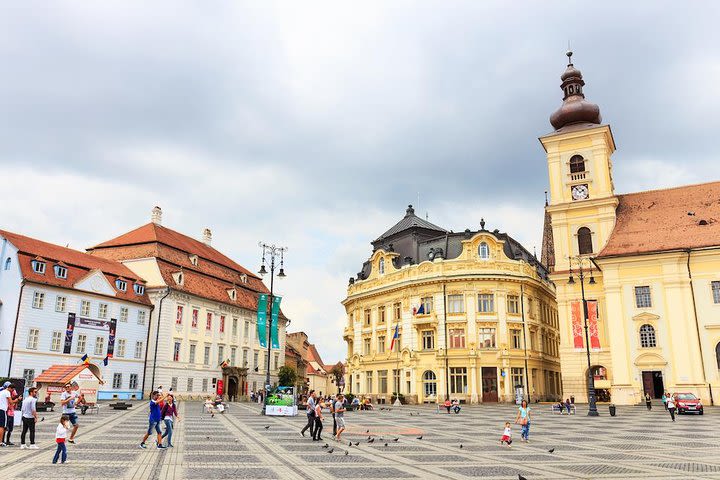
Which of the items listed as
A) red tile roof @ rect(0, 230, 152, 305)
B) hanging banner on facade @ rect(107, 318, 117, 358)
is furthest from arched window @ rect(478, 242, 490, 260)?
hanging banner on facade @ rect(107, 318, 117, 358)

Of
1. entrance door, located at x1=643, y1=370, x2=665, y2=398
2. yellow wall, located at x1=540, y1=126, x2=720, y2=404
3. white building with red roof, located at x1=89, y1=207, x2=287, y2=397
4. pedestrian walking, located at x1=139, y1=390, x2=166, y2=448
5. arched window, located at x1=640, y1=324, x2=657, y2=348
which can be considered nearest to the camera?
pedestrian walking, located at x1=139, y1=390, x2=166, y2=448

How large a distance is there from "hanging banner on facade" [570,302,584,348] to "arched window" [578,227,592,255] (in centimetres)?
549

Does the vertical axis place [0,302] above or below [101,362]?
above

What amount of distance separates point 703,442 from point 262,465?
590 inches

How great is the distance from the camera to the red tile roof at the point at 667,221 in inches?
1767

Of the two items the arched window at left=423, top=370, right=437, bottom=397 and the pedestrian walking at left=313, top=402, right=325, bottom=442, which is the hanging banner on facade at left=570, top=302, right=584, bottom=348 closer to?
the arched window at left=423, top=370, right=437, bottom=397

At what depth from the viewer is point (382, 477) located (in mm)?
11617

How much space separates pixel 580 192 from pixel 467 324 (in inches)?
653

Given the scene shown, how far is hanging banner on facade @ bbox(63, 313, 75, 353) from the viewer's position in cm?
4419

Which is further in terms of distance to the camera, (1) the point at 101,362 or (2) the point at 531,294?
(2) the point at 531,294

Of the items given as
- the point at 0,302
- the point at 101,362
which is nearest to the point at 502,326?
the point at 101,362

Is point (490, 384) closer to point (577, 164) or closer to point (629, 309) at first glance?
point (629, 309)

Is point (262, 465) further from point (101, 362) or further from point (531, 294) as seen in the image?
point (531, 294)

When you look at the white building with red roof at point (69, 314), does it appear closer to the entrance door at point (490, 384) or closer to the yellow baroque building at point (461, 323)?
the yellow baroque building at point (461, 323)
